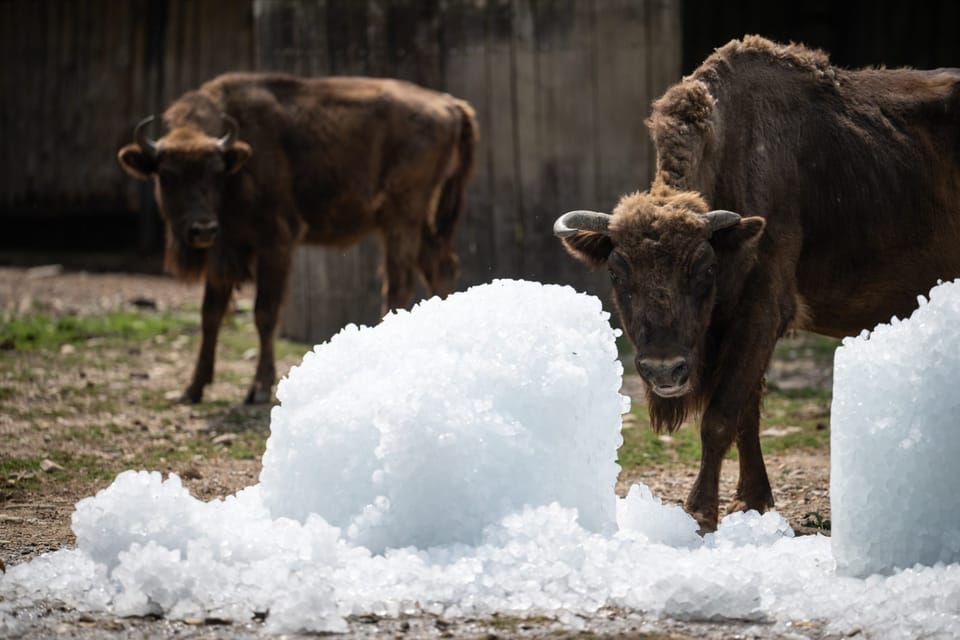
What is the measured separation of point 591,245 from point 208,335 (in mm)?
4264

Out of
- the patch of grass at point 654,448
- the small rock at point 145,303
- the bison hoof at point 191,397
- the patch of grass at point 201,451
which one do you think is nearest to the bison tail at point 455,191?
the bison hoof at point 191,397

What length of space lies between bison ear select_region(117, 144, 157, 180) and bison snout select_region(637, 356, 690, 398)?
16.8 feet

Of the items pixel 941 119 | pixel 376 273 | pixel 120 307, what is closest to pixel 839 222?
pixel 941 119

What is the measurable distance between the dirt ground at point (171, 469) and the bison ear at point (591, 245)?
1.17 meters

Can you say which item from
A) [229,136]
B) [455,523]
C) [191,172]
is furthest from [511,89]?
[455,523]

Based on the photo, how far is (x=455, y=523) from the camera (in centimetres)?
459

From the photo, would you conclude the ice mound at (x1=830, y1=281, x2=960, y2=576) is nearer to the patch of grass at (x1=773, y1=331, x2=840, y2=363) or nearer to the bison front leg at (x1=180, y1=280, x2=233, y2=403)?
the bison front leg at (x1=180, y1=280, x2=233, y2=403)

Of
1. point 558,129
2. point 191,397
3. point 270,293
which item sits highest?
point 558,129

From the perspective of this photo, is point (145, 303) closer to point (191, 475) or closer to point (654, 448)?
point (191, 475)

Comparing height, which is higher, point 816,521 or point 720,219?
point 720,219

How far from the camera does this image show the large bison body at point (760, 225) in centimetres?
530

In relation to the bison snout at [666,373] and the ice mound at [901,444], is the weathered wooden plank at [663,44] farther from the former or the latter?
the ice mound at [901,444]

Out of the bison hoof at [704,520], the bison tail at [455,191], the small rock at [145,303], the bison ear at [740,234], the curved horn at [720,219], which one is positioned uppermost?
the curved horn at [720,219]

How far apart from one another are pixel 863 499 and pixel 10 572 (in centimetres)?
268
